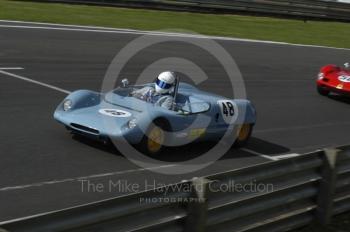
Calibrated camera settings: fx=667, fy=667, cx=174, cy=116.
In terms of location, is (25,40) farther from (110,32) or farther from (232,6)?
(232,6)

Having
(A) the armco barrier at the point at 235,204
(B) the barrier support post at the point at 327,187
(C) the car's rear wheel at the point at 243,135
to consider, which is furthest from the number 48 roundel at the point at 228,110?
(B) the barrier support post at the point at 327,187

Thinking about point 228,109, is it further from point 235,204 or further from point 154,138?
point 235,204

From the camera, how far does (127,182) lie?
8.08 metres

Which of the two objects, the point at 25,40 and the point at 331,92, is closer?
the point at 331,92

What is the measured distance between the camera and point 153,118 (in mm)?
8828

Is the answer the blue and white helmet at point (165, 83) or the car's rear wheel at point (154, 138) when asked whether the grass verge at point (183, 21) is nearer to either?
the blue and white helmet at point (165, 83)

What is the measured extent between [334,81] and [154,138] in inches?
311

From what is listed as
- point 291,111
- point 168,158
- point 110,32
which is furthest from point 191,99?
point 110,32

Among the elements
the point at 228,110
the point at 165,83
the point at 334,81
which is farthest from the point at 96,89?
the point at 334,81

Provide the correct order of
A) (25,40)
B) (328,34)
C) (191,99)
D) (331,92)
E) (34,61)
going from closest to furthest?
(191,99) < (34,61) < (331,92) < (25,40) < (328,34)

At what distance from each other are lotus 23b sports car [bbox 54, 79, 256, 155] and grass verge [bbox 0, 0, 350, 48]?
12982mm

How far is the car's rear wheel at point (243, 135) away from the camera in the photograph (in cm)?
1025

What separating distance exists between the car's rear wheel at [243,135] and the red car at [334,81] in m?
Result: 5.64

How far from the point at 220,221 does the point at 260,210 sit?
586mm
